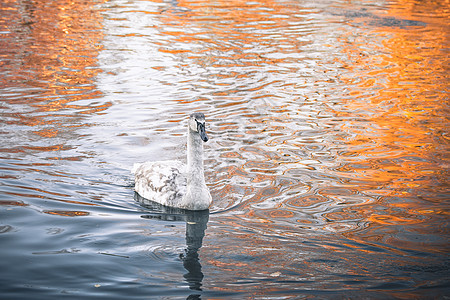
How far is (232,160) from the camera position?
10.8 metres

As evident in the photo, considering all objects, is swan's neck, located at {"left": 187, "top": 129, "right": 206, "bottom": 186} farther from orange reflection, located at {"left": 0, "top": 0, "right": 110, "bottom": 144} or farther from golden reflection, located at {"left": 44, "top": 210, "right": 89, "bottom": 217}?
orange reflection, located at {"left": 0, "top": 0, "right": 110, "bottom": 144}

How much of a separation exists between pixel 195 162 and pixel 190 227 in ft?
3.48

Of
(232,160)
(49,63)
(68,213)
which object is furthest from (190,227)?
(49,63)

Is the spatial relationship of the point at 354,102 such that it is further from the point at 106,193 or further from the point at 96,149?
the point at 106,193

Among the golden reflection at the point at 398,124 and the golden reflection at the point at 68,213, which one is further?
the golden reflection at the point at 398,124

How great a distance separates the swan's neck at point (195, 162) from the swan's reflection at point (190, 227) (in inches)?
19.2

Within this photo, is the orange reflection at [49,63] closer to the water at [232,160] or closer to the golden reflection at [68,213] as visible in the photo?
the water at [232,160]

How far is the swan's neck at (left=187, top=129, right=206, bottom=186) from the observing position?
8.59m

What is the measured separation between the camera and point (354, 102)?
581 inches

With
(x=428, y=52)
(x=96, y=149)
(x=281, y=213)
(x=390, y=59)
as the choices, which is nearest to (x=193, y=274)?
(x=281, y=213)

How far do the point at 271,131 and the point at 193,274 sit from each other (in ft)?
20.6

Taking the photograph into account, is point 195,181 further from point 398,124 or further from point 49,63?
point 49,63

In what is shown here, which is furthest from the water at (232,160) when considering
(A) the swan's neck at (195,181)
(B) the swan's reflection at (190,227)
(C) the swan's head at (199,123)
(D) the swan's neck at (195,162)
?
(C) the swan's head at (199,123)

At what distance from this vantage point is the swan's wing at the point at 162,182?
8.82 metres
